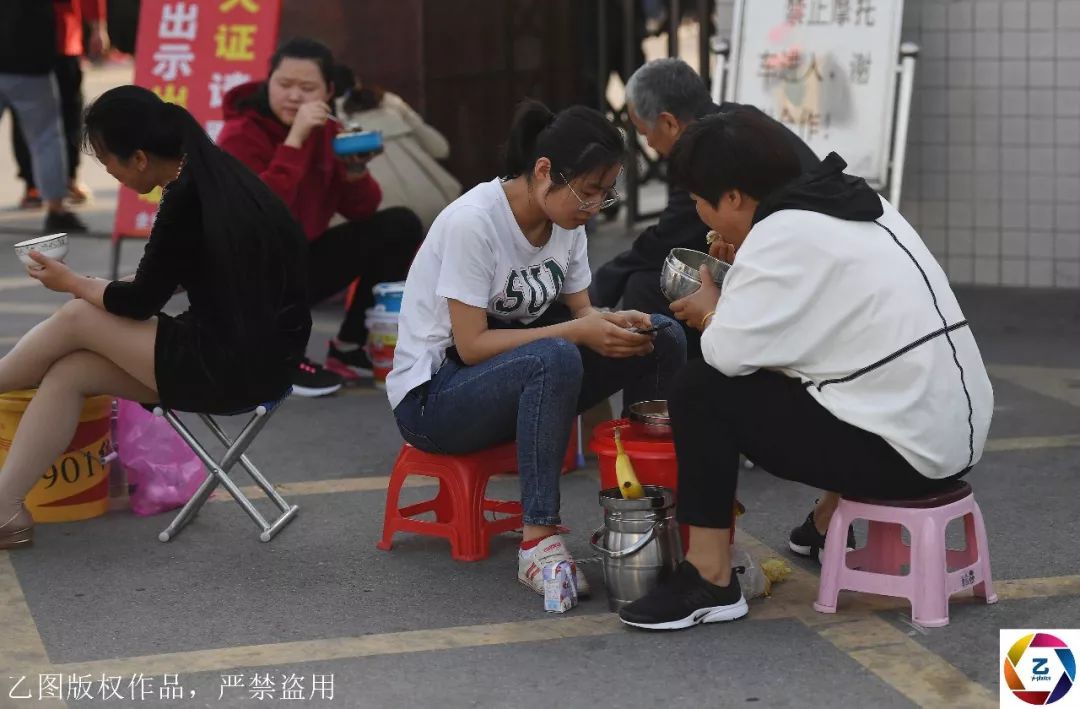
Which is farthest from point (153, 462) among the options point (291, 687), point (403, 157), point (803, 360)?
point (403, 157)

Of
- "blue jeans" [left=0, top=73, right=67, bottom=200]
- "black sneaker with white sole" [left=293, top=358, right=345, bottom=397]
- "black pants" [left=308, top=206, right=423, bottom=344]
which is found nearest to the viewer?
"black sneaker with white sole" [left=293, top=358, right=345, bottom=397]

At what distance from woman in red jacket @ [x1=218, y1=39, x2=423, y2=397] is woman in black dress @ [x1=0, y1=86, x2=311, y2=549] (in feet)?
5.24

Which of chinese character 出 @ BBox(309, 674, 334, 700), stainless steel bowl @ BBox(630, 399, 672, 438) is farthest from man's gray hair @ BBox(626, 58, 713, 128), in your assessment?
chinese character 出 @ BBox(309, 674, 334, 700)

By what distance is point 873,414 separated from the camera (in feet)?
11.5

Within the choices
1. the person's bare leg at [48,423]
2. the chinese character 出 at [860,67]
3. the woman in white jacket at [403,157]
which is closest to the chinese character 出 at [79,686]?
the person's bare leg at [48,423]

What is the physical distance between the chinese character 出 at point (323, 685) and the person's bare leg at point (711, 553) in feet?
2.88

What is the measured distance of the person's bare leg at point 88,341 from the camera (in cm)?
429

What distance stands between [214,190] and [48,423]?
78cm

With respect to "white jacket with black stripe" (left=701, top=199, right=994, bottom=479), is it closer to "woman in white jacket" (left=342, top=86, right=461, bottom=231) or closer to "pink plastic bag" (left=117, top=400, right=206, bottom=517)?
"pink plastic bag" (left=117, top=400, right=206, bottom=517)

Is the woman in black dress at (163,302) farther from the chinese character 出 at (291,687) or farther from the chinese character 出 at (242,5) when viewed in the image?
the chinese character 出 at (242,5)

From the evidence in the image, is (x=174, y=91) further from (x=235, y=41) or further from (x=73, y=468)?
(x=73, y=468)

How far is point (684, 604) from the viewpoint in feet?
12.0

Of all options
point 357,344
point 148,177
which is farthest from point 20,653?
point 357,344

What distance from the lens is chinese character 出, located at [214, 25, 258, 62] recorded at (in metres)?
7.55
